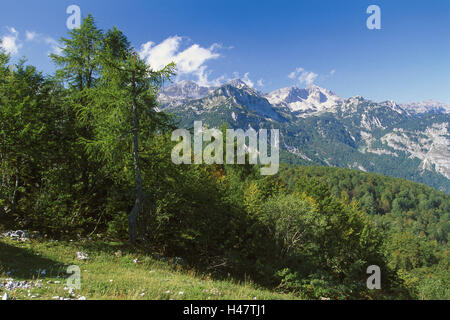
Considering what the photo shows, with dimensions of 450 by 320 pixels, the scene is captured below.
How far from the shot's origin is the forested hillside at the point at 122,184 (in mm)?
13906

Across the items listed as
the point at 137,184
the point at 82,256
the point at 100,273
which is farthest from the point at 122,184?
the point at 100,273

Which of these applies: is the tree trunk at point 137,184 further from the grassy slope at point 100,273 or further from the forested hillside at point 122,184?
the grassy slope at point 100,273

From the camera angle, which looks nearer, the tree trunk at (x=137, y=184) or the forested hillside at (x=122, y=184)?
the forested hillside at (x=122, y=184)

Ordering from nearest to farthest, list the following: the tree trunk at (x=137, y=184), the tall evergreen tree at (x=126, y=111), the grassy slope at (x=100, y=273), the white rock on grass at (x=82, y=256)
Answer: the grassy slope at (x=100, y=273) < the white rock on grass at (x=82, y=256) < the tall evergreen tree at (x=126, y=111) < the tree trunk at (x=137, y=184)

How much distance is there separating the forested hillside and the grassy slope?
1.96 metres

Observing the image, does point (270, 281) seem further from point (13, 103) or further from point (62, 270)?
point (13, 103)

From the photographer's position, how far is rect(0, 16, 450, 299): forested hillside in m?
13.9

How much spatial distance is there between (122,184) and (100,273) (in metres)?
7.92

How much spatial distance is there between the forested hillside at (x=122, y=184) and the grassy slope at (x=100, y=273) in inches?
77.2

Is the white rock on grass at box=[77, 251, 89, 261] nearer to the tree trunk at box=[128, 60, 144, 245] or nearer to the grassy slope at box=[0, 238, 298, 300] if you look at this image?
the grassy slope at box=[0, 238, 298, 300]

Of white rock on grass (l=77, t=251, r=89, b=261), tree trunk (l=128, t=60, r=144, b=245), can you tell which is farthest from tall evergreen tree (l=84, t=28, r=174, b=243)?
white rock on grass (l=77, t=251, r=89, b=261)

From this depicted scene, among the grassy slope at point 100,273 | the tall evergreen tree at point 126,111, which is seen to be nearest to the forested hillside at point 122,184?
the tall evergreen tree at point 126,111
